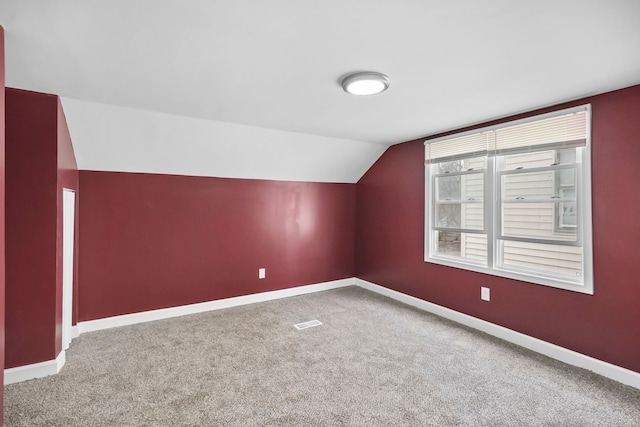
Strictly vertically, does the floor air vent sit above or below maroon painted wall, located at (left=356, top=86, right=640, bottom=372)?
below

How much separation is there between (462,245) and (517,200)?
2.74 feet

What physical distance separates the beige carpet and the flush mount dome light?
2.12m

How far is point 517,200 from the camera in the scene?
3027mm

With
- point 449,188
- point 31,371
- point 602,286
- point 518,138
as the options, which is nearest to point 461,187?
point 449,188

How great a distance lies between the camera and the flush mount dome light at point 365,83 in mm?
2080

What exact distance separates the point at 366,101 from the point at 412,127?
104 cm

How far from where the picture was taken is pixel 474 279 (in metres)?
3.40

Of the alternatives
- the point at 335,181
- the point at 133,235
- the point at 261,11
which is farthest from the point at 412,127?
the point at 133,235

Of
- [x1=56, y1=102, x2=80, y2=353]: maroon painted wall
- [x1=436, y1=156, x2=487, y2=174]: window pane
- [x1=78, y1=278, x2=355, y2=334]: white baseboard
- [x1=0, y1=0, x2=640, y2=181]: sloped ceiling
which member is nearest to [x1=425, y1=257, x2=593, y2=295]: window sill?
[x1=436, y1=156, x2=487, y2=174]: window pane

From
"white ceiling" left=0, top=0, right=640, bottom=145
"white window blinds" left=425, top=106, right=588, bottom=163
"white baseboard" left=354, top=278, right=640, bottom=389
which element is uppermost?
"white ceiling" left=0, top=0, right=640, bottom=145

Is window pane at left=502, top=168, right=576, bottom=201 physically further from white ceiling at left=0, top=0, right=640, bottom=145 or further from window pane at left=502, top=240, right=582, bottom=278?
white ceiling at left=0, top=0, right=640, bottom=145

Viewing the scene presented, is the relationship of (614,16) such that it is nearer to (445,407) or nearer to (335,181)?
(445,407)

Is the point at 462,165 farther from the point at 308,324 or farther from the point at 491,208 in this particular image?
the point at 308,324

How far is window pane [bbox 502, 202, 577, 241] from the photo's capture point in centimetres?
275
